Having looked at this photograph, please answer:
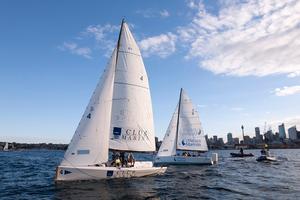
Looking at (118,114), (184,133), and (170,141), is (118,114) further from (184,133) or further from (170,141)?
(184,133)

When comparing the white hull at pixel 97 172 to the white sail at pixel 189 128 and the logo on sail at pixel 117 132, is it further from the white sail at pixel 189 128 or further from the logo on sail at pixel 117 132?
the white sail at pixel 189 128

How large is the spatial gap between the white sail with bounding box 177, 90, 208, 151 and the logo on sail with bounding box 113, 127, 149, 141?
70.4 feet

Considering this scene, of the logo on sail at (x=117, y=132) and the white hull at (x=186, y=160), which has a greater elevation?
the logo on sail at (x=117, y=132)

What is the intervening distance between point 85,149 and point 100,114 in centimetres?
328

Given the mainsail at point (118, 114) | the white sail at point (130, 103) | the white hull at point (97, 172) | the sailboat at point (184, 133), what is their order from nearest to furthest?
the white hull at point (97, 172) < the mainsail at point (118, 114) < the white sail at point (130, 103) < the sailboat at point (184, 133)

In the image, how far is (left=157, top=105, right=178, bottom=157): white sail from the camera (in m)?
49.6

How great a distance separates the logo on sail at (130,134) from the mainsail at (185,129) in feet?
67.7

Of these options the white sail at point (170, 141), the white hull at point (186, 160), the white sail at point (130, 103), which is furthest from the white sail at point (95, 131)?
the white sail at point (170, 141)

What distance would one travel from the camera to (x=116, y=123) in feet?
94.2

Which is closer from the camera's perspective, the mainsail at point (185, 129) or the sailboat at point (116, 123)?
the sailboat at point (116, 123)

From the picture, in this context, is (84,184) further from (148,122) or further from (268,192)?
(268,192)

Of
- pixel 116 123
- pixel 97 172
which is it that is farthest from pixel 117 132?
pixel 97 172

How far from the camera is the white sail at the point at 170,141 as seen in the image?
49.6 metres

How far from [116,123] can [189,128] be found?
972 inches
